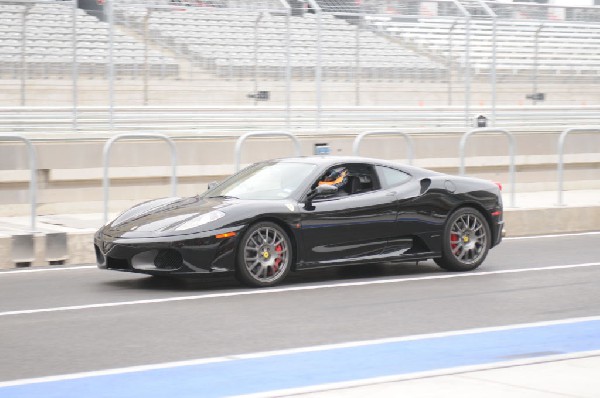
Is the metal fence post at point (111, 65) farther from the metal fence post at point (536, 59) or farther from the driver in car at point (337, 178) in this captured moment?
the metal fence post at point (536, 59)

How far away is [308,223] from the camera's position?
36.2 ft

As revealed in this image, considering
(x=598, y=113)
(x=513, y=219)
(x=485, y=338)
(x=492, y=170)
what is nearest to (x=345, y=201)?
(x=485, y=338)

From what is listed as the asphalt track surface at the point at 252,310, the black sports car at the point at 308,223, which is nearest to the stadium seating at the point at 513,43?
the asphalt track surface at the point at 252,310

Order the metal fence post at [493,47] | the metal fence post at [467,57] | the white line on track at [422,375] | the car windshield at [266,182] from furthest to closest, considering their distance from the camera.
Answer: the metal fence post at [493,47] → the metal fence post at [467,57] → the car windshield at [266,182] → the white line on track at [422,375]

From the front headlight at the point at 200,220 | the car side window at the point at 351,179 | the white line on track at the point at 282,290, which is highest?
the car side window at the point at 351,179

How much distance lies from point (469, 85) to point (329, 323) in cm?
1331

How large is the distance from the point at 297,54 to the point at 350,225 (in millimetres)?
8551

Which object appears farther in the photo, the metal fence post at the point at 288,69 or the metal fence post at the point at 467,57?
the metal fence post at the point at 467,57

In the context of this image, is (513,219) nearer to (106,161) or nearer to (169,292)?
(106,161)

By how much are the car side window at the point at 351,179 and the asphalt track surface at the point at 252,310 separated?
2.93ft

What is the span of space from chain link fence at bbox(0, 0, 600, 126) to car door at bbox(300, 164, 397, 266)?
6.99 metres

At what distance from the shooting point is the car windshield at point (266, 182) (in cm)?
1124

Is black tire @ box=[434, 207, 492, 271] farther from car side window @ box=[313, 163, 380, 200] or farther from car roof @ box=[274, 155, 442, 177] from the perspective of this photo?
car side window @ box=[313, 163, 380, 200]

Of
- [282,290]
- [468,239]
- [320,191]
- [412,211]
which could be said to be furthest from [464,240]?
[282,290]
